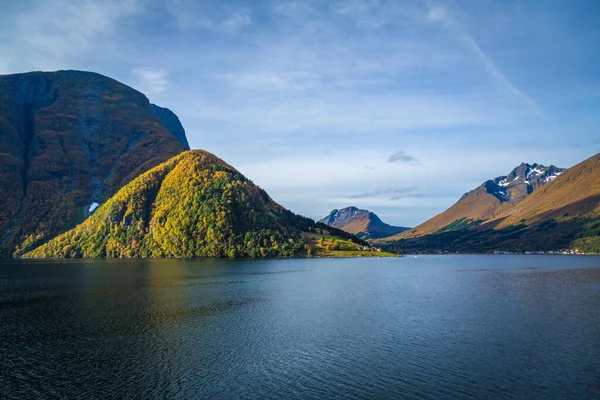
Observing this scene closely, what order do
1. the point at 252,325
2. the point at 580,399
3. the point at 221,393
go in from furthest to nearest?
1. the point at 252,325
2. the point at 221,393
3. the point at 580,399

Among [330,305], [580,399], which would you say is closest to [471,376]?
[580,399]

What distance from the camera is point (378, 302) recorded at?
90062 millimetres

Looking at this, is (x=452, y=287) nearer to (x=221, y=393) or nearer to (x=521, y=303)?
(x=521, y=303)

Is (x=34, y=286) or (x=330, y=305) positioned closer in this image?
(x=330, y=305)

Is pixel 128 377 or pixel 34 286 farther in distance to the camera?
pixel 34 286

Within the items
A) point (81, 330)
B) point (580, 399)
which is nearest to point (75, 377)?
point (81, 330)

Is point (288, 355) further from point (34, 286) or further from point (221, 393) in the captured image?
point (34, 286)

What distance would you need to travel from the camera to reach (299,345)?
54625 mm

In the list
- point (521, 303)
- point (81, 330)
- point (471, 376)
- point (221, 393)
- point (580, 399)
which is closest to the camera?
point (580, 399)

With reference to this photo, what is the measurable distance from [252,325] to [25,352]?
3110 centimetres

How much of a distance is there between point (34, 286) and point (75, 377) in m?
92.1

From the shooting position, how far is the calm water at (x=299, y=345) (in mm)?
39719

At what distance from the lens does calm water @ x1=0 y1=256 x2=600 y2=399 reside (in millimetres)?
39719

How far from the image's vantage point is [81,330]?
62812mm
